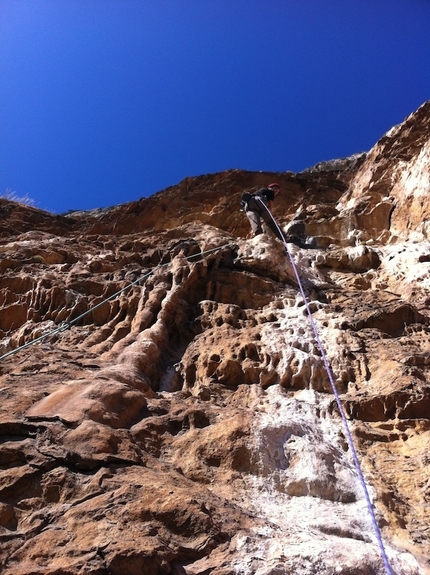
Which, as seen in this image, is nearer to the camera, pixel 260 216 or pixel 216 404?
pixel 216 404

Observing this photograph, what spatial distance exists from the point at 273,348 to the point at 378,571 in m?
3.71

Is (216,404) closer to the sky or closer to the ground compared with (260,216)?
closer to the ground

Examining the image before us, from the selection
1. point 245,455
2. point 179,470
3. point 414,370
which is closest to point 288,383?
point 414,370

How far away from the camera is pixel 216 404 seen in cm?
598

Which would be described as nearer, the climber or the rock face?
the rock face

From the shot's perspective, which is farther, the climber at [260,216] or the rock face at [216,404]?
the climber at [260,216]

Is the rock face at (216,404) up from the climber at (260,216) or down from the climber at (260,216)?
down

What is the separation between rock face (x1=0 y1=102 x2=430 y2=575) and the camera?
3.54 m

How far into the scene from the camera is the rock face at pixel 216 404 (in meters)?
3.54

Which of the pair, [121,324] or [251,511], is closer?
[251,511]

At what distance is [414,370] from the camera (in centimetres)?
619

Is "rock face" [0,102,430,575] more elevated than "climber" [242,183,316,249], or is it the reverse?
"climber" [242,183,316,249]

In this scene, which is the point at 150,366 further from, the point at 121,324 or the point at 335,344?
the point at 335,344

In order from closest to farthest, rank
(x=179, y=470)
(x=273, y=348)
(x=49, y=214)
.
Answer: (x=179, y=470) < (x=273, y=348) < (x=49, y=214)
